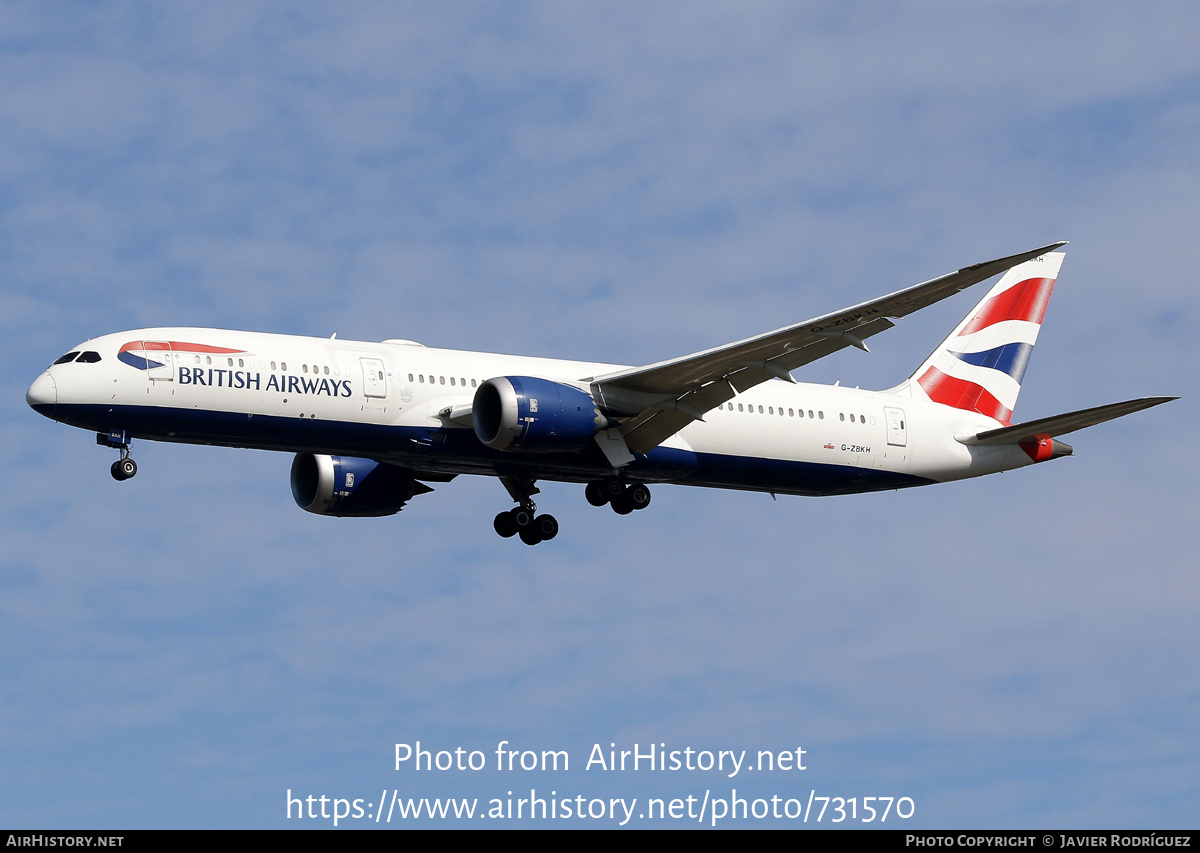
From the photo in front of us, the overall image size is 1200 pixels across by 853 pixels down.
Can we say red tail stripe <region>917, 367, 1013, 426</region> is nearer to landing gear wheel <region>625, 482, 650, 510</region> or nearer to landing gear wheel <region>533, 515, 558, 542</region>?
landing gear wheel <region>625, 482, 650, 510</region>

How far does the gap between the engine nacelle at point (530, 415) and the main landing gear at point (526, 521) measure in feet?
15.5

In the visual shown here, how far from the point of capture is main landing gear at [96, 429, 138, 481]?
34375 millimetres

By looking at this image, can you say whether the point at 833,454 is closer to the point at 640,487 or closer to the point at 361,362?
the point at 640,487

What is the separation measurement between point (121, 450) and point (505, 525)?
34.8 ft

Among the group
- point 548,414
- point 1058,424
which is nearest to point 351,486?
point 548,414

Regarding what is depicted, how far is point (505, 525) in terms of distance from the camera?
41.2 meters

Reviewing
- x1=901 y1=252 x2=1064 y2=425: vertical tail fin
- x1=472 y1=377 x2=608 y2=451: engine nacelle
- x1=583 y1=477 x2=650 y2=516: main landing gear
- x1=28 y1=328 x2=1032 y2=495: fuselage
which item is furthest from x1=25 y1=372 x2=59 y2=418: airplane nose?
x1=901 y1=252 x2=1064 y2=425: vertical tail fin

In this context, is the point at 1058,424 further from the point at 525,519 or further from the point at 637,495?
the point at 525,519

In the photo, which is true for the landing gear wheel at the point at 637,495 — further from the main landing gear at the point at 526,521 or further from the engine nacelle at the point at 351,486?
the engine nacelle at the point at 351,486

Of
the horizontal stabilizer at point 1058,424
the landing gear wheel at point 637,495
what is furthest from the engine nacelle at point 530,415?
the horizontal stabilizer at point 1058,424

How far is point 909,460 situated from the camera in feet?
140

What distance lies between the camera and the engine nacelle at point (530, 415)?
35312 millimetres

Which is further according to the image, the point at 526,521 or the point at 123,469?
the point at 526,521

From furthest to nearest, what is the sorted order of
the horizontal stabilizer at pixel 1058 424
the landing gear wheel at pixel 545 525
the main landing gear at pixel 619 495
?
the landing gear wheel at pixel 545 525
the main landing gear at pixel 619 495
the horizontal stabilizer at pixel 1058 424
